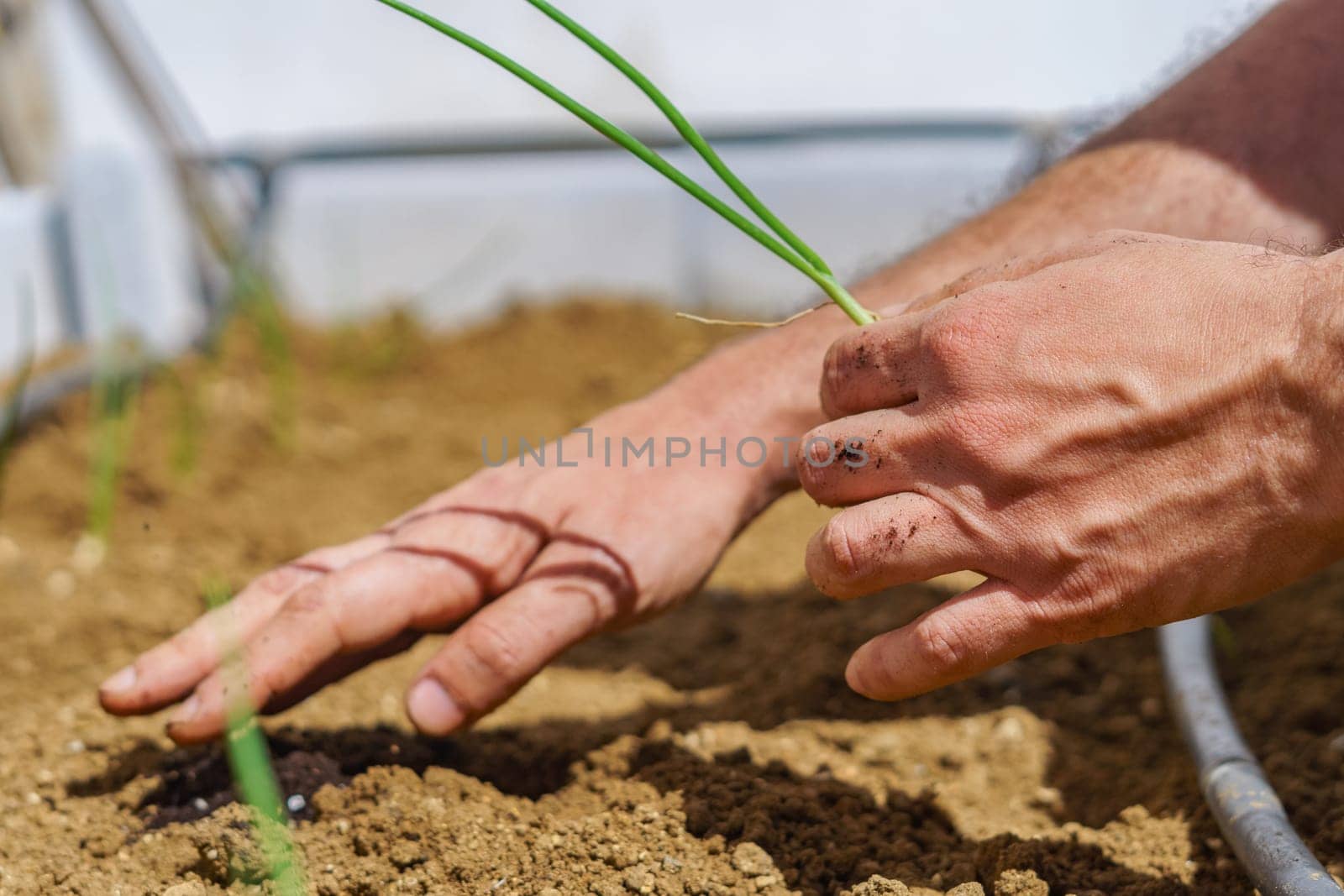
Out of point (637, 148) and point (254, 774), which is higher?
point (637, 148)

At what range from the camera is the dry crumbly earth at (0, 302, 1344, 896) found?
856 mm

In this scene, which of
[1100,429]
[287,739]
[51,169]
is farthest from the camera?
[51,169]

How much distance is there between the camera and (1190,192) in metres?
1.22

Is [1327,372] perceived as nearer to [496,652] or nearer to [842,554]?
[842,554]

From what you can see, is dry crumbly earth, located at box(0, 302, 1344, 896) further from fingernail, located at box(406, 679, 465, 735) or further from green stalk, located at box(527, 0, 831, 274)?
green stalk, located at box(527, 0, 831, 274)

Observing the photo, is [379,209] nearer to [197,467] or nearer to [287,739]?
[197,467]

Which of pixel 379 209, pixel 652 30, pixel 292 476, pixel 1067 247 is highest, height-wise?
pixel 652 30

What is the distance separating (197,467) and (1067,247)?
5.76ft

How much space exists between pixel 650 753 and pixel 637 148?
0.57 metres

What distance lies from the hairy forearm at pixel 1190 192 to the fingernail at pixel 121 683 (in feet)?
2.09

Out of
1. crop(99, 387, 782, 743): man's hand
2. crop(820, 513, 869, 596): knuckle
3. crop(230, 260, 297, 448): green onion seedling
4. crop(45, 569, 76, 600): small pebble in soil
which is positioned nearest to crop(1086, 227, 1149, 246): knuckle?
crop(820, 513, 869, 596): knuckle

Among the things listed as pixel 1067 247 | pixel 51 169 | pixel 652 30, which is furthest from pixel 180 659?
pixel 652 30

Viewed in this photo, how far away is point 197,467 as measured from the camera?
206 cm

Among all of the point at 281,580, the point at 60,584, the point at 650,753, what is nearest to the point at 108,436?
the point at 60,584
